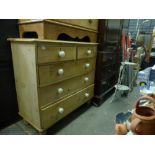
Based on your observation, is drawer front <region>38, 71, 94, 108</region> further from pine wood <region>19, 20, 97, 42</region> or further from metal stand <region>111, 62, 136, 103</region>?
metal stand <region>111, 62, 136, 103</region>

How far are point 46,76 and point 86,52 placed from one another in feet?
2.00

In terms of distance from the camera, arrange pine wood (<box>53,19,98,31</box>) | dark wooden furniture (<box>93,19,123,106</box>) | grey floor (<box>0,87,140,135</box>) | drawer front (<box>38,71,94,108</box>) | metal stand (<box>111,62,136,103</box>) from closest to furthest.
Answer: drawer front (<box>38,71,94,108</box>) → pine wood (<box>53,19,98,31</box>) → grey floor (<box>0,87,140,135</box>) → dark wooden furniture (<box>93,19,123,106</box>) → metal stand (<box>111,62,136,103</box>)

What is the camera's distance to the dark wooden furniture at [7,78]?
1226 mm

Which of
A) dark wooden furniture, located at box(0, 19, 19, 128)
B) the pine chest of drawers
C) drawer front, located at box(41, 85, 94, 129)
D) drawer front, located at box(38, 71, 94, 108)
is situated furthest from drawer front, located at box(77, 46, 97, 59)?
dark wooden furniture, located at box(0, 19, 19, 128)

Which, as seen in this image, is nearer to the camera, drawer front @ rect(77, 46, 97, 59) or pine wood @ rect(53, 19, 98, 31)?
pine wood @ rect(53, 19, 98, 31)

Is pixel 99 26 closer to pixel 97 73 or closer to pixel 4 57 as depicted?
pixel 97 73

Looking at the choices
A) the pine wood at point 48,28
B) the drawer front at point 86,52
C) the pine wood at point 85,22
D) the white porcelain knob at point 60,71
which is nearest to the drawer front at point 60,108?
the white porcelain knob at point 60,71

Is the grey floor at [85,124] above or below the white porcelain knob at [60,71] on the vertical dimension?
below

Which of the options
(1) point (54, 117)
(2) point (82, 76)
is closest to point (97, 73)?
(2) point (82, 76)

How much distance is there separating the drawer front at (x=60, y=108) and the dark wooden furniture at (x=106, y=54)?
0.26 meters

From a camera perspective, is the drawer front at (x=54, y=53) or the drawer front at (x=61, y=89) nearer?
the drawer front at (x=54, y=53)

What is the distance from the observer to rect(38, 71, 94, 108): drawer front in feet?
3.76

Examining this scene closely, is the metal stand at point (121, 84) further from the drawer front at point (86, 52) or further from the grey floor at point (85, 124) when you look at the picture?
the drawer front at point (86, 52)

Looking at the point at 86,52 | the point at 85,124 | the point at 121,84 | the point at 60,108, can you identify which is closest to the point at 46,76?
the point at 60,108
